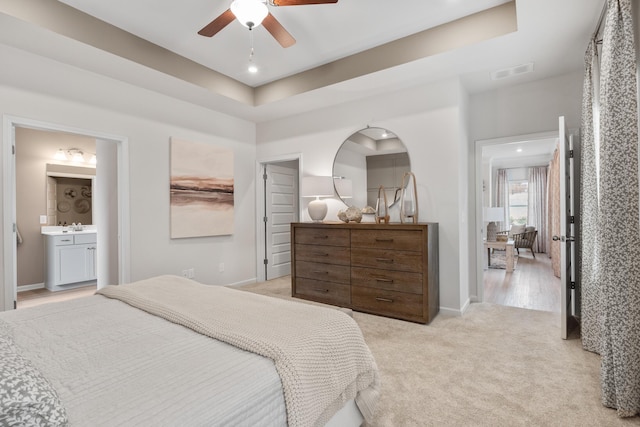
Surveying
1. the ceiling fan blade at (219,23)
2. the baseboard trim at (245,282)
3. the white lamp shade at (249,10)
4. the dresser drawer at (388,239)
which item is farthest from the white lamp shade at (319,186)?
the white lamp shade at (249,10)

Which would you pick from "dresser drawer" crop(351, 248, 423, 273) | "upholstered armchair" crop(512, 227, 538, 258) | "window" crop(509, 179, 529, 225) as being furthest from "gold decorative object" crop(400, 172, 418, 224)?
"window" crop(509, 179, 529, 225)

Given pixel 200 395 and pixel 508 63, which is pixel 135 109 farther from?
pixel 508 63

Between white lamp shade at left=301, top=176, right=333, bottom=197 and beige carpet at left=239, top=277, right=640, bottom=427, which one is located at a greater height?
white lamp shade at left=301, top=176, right=333, bottom=197

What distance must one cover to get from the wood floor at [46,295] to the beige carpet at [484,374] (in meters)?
3.98

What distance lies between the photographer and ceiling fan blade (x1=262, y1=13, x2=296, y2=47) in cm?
229

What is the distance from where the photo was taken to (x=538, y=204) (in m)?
9.05

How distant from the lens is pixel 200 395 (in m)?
0.91

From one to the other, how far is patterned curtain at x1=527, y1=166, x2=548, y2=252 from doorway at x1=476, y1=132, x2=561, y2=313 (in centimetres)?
5

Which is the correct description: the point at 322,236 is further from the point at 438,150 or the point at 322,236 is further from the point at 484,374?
the point at 484,374

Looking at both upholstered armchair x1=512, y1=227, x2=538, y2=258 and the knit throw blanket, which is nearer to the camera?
the knit throw blanket

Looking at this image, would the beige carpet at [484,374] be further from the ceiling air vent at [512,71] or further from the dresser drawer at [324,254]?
the ceiling air vent at [512,71]

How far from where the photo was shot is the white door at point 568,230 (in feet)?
8.94

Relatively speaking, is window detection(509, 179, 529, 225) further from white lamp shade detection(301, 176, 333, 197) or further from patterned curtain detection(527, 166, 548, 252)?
white lamp shade detection(301, 176, 333, 197)


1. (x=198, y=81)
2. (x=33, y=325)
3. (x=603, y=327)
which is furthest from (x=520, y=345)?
(x=198, y=81)
